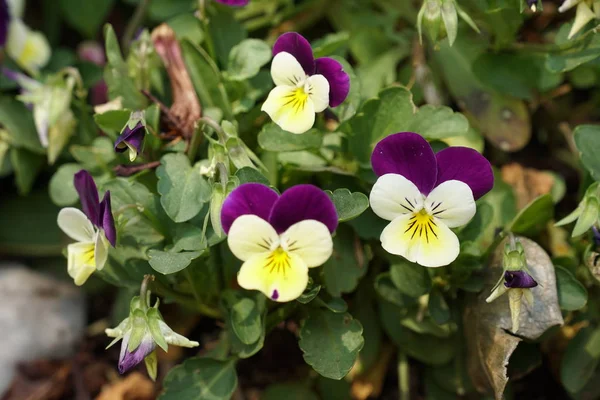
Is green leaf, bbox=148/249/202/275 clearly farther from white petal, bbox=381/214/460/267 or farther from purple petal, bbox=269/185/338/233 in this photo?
white petal, bbox=381/214/460/267

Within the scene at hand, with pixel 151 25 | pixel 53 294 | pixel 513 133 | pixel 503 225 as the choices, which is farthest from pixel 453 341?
pixel 151 25

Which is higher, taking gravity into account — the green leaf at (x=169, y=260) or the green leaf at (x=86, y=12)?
the green leaf at (x=169, y=260)

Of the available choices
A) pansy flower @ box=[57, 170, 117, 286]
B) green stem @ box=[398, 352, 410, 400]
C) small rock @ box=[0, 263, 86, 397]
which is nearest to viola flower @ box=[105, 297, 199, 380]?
pansy flower @ box=[57, 170, 117, 286]

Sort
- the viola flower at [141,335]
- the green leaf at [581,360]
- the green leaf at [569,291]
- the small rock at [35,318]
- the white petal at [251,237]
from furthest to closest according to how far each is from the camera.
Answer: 1. the small rock at [35,318]
2. the green leaf at [581,360]
3. the green leaf at [569,291]
4. the viola flower at [141,335]
5. the white petal at [251,237]

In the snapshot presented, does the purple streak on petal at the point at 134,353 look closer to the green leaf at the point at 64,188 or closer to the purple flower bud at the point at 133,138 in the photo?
the purple flower bud at the point at 133,138

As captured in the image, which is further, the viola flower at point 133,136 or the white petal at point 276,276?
the viola flower at point 133,136

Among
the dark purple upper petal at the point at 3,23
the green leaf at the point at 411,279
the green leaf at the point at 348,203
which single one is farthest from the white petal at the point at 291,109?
the dark purple upper petal at the point at 3,23

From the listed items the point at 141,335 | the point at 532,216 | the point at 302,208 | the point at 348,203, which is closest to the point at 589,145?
the point at 532,216

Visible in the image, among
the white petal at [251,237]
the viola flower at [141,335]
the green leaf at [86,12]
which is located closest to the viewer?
the white petal at [251,237]
